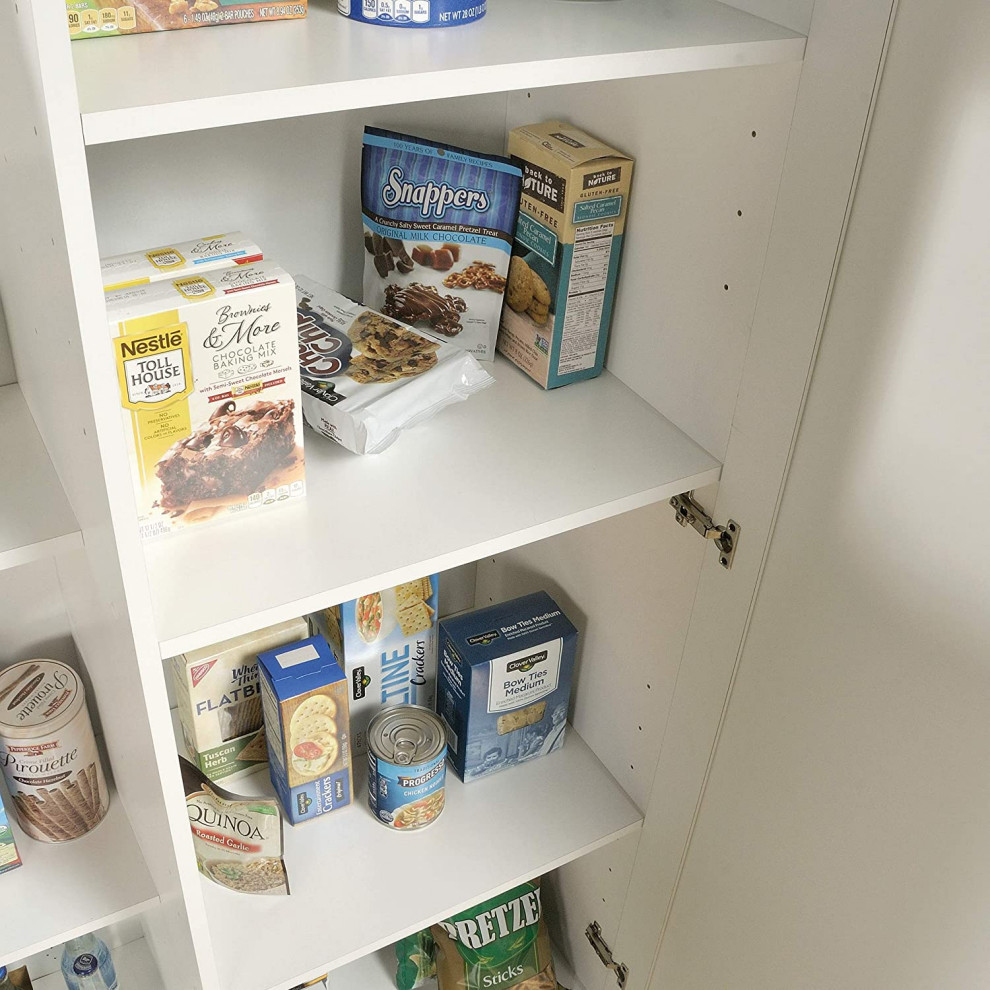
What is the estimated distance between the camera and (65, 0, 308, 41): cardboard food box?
0.67m

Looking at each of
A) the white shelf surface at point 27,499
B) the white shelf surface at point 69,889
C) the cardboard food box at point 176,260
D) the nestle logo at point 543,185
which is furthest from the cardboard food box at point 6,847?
the nestle logo at point 543,185

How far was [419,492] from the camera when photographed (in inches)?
38.0

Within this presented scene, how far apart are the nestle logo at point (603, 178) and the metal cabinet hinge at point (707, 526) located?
1.07 feet

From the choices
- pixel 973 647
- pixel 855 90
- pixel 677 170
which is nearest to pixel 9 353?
pixel 677 170

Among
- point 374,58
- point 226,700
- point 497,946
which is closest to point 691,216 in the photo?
point 374,58

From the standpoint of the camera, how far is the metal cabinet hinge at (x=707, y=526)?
101 centimetres

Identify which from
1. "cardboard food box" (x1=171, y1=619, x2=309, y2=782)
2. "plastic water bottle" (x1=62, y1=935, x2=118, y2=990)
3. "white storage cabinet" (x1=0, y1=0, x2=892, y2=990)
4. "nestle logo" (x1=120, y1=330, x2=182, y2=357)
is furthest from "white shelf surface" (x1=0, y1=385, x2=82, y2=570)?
"plastic water bottle" (x1=62, y1=935, x2=118, y2=990)

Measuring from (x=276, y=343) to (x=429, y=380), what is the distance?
20 centimetres

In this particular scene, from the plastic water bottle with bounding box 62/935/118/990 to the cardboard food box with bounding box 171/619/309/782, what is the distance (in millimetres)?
422

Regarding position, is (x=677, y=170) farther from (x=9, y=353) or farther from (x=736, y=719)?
(x=9, y=353)

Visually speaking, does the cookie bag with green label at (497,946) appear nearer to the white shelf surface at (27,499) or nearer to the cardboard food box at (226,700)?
the cardboard food box at (226,700)

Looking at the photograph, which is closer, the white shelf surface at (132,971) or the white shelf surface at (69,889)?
the white shelf surface at (69,889)

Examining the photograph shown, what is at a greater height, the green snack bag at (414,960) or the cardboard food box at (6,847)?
the cardboard food box at (6,847)

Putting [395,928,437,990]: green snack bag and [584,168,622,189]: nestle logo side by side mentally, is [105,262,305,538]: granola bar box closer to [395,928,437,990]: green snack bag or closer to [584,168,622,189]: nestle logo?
[584,168,622,189]: nestle logo
